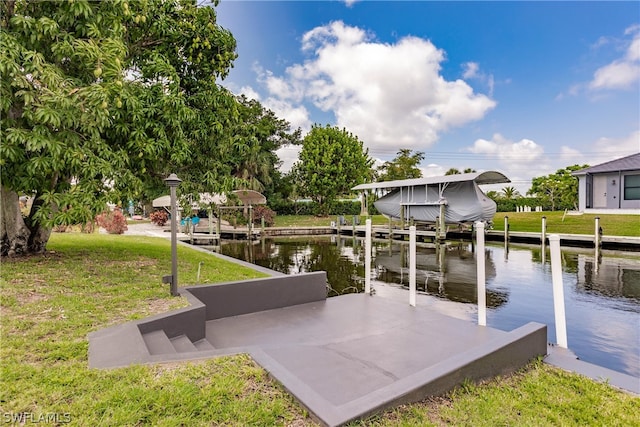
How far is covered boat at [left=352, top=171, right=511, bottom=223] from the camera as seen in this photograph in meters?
15.6

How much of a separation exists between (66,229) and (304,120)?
2295 centimetres

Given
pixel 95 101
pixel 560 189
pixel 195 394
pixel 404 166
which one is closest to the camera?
pixel 195 394

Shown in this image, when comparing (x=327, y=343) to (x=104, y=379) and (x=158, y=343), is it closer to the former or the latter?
(x=158, y=343)

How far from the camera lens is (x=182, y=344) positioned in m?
3.38

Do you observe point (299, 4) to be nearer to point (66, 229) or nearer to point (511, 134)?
point (66, 229)

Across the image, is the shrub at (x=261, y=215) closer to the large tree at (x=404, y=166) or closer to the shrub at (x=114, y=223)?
the shrub at (x=114, y=223)

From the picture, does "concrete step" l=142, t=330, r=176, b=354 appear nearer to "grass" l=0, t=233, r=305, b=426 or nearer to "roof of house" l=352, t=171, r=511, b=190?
"grass" l=0, t=233, r=305, b=426

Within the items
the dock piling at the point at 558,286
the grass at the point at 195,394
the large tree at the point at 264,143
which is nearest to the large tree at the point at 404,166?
the large tree at the point at 264,143

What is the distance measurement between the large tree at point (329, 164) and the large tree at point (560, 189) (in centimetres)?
1735

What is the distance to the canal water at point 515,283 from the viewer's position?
15.9 feet

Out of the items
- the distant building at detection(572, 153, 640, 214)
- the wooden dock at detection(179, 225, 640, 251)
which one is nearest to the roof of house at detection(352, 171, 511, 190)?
the wooden dock at detection(179, 225, 640, 251)

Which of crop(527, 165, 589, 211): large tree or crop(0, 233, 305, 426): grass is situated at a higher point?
crop(527, 165, 589, 211): large tree

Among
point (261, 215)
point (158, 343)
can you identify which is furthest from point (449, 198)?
point (158, 343)

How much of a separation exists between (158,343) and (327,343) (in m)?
1.64
